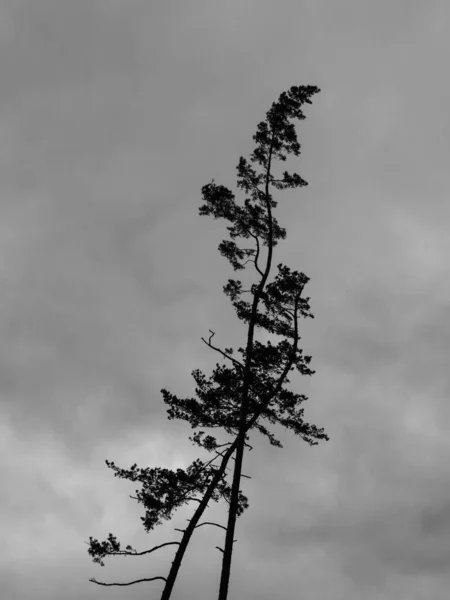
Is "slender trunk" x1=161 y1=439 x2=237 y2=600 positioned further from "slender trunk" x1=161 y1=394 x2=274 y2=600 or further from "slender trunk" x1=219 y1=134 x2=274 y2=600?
"slender trunk" x1=219 y1=134 x2=274 y2=600

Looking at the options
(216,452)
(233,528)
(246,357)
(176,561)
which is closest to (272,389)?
(246,357)

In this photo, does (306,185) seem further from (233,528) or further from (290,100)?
(233,528)

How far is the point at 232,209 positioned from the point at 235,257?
1.82 metres

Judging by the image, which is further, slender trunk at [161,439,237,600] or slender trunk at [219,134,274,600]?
slender trunk at [161,439,237,600]

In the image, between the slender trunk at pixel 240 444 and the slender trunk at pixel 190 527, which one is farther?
the slender trunk at pixel 190 527

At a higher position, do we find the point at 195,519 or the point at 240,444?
the point at 240,444

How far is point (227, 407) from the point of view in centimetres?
2030

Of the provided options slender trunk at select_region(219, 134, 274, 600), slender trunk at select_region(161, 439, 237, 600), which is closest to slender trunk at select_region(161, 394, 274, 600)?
slender trunk at select_region(161, 439, 237, 600)

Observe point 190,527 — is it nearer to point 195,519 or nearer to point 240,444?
point 195,519

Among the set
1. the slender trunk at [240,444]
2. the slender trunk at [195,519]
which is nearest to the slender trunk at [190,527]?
the slender trunk at [195,519]

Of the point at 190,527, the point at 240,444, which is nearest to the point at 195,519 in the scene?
the point at 190,527

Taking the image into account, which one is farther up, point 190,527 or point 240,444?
point 240,444

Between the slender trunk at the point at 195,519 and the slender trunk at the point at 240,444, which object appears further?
the slender trunk at the point at 195,519

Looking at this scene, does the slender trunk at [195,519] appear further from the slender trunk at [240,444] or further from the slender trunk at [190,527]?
the slender trunk at [240,444]
